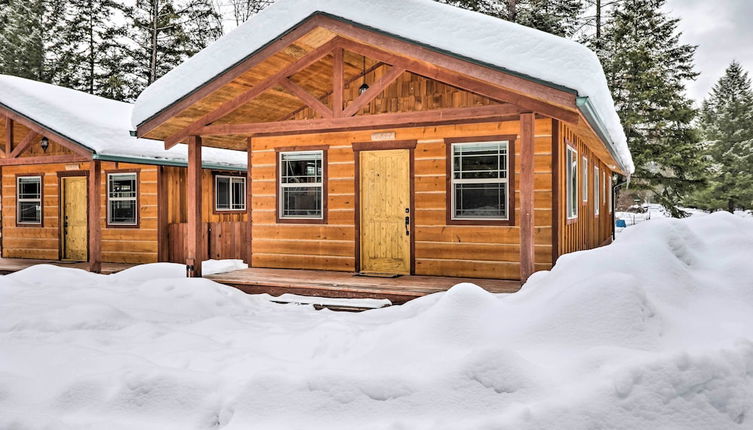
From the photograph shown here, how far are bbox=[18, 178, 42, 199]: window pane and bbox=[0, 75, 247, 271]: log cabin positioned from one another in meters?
0.03

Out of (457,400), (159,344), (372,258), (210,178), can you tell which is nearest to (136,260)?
(210,178)

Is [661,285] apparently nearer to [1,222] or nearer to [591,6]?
[1,222]

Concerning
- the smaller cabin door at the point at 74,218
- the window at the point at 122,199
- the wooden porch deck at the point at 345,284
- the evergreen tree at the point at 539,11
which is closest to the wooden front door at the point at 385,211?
the wooden porch deck at the point at 345,284

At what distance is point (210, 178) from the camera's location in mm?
13430

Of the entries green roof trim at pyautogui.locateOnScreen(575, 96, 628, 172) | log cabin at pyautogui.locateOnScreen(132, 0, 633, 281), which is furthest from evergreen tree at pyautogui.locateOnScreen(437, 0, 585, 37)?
green roof trim at pyautogui.locateOnScreen(575, 96, 628, 172)

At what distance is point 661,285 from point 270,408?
3.66 metres

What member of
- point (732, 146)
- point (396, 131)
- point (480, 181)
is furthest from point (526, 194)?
point (732, 146)

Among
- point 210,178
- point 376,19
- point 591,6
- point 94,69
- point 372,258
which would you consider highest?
point 591,6

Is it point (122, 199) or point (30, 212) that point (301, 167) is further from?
point (30, 212)

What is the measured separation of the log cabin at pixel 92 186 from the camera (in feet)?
34.9

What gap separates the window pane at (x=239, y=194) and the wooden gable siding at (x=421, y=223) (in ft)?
15.5

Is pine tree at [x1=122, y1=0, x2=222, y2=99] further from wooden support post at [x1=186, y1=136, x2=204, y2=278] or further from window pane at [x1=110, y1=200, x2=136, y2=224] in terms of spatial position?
wooden support post at [x1=186, y1=136, x2=204, y2=278]

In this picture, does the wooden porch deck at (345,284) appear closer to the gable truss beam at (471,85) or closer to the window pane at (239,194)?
the gable truss beam at (471,85)

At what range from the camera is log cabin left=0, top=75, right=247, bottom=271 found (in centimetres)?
1065
